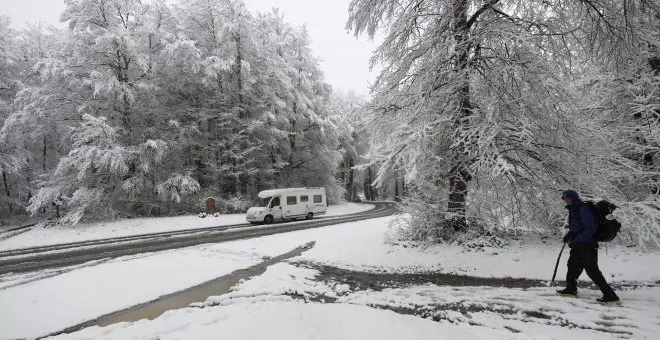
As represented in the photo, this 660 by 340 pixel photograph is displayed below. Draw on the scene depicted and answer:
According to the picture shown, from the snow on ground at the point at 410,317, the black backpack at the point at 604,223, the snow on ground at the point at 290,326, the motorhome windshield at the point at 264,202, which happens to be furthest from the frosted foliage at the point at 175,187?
the black backpack at the point at 604,223

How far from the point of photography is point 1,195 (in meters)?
24.7

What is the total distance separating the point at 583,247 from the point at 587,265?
0.31 metres

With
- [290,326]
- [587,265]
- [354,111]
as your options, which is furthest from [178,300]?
[587,265]

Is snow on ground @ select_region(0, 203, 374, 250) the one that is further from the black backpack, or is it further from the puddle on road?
the black backpack

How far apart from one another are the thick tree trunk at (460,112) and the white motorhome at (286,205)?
45.0ft

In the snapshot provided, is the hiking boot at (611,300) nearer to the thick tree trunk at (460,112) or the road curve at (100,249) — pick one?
the thick tree trunk at (460,112)

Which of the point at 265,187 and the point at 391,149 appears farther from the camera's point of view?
the point at 265,187

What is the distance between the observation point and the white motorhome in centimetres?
2122

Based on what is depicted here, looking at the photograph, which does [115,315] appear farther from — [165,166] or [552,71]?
[165,166]

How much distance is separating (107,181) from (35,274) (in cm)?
1425

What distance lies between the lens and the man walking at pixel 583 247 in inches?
225

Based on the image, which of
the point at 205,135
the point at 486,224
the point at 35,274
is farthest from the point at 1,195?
the point at 486,224

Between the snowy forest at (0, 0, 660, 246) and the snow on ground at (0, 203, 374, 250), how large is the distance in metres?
1.12

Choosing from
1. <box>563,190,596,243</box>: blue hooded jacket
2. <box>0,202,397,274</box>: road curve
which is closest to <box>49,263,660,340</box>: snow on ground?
<box>563,190,596,243</box>: blue hooded jacket
